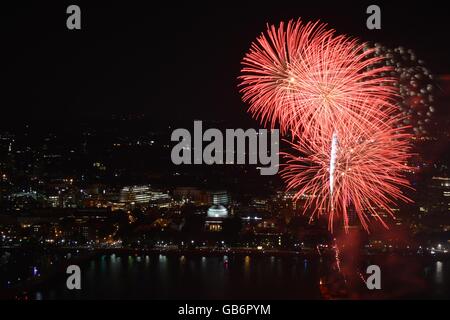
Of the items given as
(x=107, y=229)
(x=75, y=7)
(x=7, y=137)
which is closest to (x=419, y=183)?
(x=107, y=229)

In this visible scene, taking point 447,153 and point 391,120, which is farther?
point 447,153

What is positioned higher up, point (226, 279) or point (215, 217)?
point (215, 217)

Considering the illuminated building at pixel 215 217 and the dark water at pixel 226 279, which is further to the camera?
the illuminated building at pixel 215 217

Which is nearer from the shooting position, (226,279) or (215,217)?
(226,279)

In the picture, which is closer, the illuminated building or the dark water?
the dark water

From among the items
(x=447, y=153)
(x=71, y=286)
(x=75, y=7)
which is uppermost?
(x=75, y=7)

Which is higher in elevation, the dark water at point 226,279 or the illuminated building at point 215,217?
the illuminated building at point 215,217

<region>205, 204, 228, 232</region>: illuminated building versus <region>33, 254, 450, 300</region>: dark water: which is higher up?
<region>205, 204, 228, 232</region>: illuminated building
